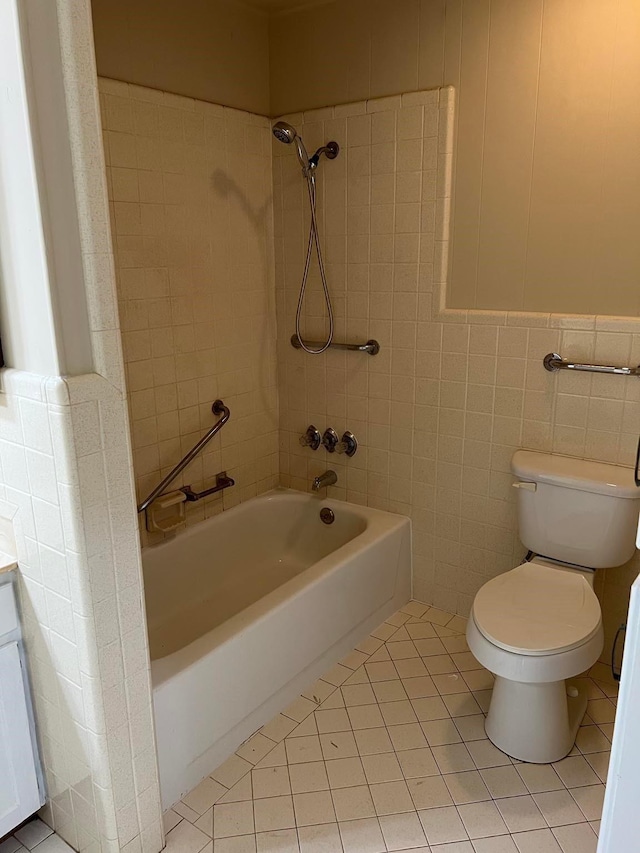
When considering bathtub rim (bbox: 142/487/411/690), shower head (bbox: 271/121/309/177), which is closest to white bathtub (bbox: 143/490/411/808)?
bathtub rim (bbox: 142/487/411/690)

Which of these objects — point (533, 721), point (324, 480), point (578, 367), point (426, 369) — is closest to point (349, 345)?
point (426, 369)

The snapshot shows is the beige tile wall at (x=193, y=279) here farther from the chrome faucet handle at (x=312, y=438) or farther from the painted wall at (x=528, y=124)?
the painted wall at (x=528, y=124)

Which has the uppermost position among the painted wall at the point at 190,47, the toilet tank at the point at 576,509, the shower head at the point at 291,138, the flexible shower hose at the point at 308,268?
the painted wall at the point at 190,47

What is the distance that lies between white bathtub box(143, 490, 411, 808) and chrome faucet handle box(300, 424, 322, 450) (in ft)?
0.81

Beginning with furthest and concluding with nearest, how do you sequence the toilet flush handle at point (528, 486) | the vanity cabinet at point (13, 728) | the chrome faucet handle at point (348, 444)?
the chrome faucet handle at point (348, 444) → the toilet flush handle at point (528, 486) → the vanity cabinet at point (13, 728)

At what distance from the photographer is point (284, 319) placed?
297 cm

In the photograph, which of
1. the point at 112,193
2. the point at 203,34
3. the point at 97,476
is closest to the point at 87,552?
the point at 97,476

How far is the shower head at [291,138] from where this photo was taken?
95.3 inches

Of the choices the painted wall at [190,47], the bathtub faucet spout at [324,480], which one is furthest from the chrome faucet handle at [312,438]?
the painted wall at [190,47]

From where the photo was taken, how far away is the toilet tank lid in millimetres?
Result: 2088

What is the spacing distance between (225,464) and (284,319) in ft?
2.28

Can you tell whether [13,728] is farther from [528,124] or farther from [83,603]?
[528,124]

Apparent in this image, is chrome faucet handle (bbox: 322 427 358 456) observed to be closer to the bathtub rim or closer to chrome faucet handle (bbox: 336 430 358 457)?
chrome faucet handle (bbox: 336 430 358 457)

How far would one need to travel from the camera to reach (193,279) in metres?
2.56
